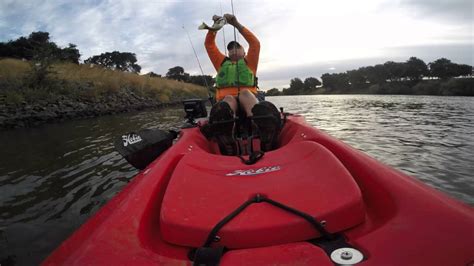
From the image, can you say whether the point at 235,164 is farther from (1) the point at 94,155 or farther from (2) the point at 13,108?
(2) the point at 13,108

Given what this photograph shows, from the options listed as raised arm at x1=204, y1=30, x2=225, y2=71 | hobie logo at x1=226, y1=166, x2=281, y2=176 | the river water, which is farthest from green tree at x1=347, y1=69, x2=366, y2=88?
hobie logo at x1=226, y1=166, x2=281, y2=176

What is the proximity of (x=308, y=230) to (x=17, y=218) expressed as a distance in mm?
3263

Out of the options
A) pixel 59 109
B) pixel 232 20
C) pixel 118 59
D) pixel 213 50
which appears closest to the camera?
pixel 232 20

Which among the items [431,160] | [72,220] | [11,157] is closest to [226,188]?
[72,220]

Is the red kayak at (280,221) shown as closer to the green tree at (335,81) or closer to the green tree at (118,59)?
the green tree at (118,59)

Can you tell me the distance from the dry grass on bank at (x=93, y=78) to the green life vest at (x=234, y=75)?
1436cm

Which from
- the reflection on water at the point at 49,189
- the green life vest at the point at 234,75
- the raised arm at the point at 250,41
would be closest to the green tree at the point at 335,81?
the raised arm at the point at 250,41

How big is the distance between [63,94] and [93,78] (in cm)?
453

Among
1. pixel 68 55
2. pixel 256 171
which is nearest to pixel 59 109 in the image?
pixel 68 55

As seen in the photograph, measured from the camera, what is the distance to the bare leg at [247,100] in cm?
402

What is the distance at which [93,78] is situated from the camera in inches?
778

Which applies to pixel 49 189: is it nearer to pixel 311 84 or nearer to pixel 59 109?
pixel 59 109

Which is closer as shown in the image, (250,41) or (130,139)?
(130,139)

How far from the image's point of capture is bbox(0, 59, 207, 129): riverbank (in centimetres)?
1234
